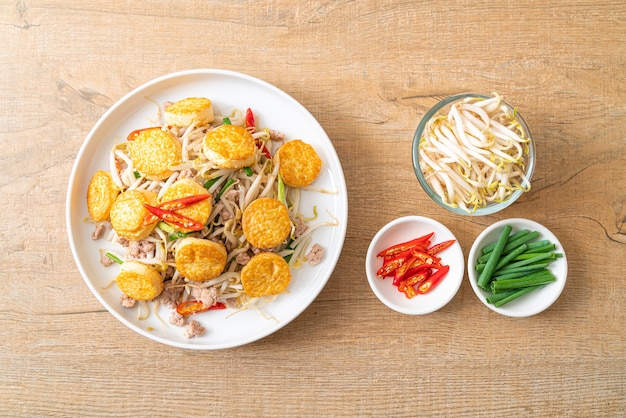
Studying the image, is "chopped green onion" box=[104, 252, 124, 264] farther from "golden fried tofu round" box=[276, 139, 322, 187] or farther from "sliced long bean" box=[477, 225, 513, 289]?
"sliced long bean" box=[477, 225, 513, 289]

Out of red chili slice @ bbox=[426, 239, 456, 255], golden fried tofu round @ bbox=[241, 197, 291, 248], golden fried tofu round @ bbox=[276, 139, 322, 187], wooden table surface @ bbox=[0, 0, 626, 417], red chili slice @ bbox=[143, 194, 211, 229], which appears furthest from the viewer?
wooden table surface @ bbox=[0, 0, 626, 417]

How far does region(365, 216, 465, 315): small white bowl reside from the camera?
2.96 m

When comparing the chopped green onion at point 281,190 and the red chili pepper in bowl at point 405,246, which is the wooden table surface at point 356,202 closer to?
the red chili pepper in bowl at point 405,246

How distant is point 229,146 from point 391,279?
48.7 inches

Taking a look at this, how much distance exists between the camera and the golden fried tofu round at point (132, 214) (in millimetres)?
2702

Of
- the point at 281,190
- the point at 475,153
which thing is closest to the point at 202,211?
the point at 281,190

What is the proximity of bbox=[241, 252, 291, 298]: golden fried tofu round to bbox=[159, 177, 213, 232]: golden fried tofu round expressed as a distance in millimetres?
358

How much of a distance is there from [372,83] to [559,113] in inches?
46.7

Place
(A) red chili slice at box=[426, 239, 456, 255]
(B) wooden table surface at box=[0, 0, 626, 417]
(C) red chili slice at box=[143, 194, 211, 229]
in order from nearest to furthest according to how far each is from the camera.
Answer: (C) red chili slice at box=[143, 194, 211, 229] < (A) red chili slice at box=[426, 239, 456, 255] < (B) wooden table surface at box=[0, 0, 626, 417]

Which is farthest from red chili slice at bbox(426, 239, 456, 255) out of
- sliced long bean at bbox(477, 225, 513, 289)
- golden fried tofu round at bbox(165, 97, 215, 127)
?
golden fried tofu round at bbox(165, 97, 215, 127)

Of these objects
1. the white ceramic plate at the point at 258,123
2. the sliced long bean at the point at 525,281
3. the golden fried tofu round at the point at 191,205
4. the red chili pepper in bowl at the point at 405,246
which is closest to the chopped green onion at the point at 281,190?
the white ceramic plate at the point at 258,123

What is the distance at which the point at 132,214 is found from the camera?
2.71 meters

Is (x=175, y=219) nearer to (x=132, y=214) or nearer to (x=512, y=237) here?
(x=132, y=214)

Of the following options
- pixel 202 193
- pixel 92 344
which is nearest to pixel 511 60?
Answer: pixel 202 193
